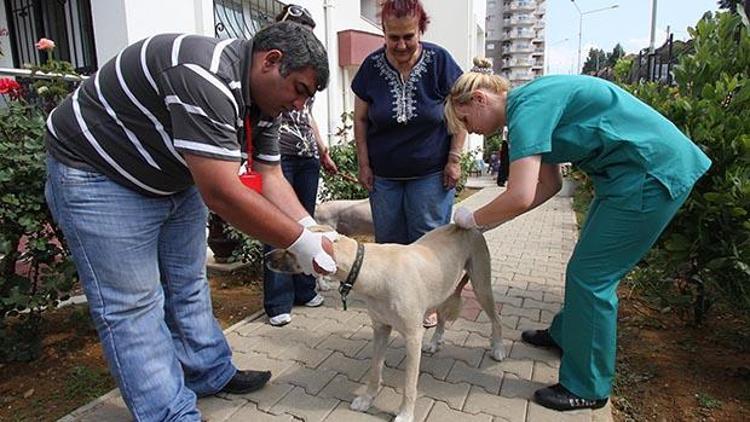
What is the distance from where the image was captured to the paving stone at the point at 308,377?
2881 millimetres

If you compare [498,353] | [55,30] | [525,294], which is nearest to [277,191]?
[498,353]

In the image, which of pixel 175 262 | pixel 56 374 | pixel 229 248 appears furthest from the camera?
pixel 229 248

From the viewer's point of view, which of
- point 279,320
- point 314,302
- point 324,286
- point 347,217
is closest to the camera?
point 279,320

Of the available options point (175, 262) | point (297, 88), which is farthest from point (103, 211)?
point (297, 88)

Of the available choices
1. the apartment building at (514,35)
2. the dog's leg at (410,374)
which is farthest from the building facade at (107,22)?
the apartment building at (514,35)

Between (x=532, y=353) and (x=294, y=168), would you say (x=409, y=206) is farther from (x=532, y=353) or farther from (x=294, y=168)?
(x=532, y=353)

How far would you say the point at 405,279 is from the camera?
246cm

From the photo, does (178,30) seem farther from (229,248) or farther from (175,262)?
(175,262)

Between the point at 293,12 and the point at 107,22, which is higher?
the point at 107,22

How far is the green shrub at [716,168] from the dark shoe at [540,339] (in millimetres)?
826

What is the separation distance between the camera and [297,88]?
6.25 ft

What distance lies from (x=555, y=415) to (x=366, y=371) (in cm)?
110

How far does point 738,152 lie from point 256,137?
8.65ft

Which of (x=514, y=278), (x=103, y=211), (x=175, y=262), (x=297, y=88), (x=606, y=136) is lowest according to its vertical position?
(x=514, y=278)
